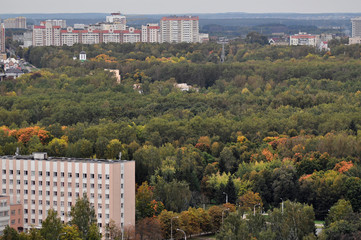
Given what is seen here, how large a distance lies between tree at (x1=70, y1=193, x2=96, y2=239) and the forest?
320 cm

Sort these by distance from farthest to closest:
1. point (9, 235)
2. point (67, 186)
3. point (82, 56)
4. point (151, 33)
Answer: point (151, 33), point (82, 56), point (67, 186), point (9, 235)

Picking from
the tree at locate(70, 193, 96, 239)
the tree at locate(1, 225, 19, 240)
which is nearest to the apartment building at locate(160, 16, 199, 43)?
the tree at locate(70, 193, 96, 239)

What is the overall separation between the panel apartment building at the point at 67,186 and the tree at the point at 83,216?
2.10m

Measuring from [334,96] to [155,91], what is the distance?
19266 millimetres

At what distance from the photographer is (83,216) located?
Result: 137 feet

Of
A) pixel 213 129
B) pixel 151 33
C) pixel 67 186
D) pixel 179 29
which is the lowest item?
pixel 213 129

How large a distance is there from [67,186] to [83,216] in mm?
4179

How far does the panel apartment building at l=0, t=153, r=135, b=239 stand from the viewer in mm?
44969

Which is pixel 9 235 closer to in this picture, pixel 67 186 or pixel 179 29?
pixel 67 186

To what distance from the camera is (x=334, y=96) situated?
92438 millimetres

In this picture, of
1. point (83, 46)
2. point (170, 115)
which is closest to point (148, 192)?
point (170, 115)

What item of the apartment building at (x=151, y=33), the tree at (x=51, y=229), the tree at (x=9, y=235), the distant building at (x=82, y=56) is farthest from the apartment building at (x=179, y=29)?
the tree at (x=9, y=235)

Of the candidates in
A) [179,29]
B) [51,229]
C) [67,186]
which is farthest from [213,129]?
[179,29]

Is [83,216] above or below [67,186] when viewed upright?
below
